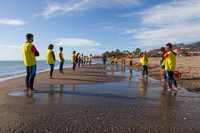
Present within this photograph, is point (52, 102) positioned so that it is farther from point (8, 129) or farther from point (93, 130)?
point (93, 130)

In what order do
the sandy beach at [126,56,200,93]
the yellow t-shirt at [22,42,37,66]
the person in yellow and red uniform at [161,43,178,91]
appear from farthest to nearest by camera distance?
the sandy beach at [126,56,200,93], the person in yellow and red uniform at [161,43,178,91], the yellow t-shirt at [22,42,37,66]

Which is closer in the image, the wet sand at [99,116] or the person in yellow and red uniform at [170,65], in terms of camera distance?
the wet sand at [99,116]

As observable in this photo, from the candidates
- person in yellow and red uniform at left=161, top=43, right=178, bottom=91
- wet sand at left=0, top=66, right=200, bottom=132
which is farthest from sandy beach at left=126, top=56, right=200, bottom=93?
wet sand at left=0, top=66, right=200, bottom=132

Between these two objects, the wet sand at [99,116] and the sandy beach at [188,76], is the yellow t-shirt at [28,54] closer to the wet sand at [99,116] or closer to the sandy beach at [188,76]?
the wet sand at [99,116]

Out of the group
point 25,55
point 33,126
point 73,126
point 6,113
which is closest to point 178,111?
point 73,126

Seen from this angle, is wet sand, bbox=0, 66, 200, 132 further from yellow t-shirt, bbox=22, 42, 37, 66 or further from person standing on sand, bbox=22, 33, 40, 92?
yellow t-shirt, bbox=22, 42, 37, 66

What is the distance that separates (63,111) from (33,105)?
0.95 meters

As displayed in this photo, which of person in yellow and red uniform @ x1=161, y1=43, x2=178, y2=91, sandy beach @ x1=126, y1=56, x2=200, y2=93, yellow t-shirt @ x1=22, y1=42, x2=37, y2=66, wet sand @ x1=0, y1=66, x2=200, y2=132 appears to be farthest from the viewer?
sandy beach @ x1=126, y1=56, x2=200, y2=93

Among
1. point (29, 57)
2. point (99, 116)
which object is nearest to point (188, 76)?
point (99, 116)

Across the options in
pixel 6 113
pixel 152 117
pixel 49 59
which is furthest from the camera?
pixel 49 59

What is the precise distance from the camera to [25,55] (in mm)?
4520

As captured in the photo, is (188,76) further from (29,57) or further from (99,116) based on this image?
(29,57)

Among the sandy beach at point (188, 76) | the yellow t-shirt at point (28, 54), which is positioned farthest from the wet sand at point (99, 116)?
the sandy beach at point (188, 76)

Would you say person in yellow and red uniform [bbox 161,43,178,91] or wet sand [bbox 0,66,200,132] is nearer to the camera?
wet sand [bbox 0,66,200,132]
